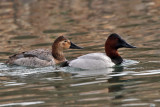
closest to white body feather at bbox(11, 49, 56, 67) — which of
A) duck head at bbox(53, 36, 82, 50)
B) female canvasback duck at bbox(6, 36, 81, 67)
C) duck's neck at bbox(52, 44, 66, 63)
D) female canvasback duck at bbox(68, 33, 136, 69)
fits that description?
female canvasback duck at bbox(6, 36, 81, 67)

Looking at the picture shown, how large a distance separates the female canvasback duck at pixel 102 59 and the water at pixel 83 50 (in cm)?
31

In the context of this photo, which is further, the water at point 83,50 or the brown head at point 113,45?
the brown head at point 113,45

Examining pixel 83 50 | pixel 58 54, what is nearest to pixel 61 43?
pixel 58 54

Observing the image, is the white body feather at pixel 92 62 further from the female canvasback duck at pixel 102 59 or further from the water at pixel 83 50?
the water at pixel 83 50

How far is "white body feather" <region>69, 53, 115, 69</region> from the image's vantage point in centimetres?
1135

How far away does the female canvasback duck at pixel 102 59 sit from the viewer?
1138 cm

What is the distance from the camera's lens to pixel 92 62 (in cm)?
1136

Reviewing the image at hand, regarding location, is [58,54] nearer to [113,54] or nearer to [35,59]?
[35,59]

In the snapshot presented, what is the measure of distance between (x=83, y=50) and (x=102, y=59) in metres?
2.81

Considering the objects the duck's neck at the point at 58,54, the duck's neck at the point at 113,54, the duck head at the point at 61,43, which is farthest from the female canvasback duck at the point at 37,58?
the duck's neck at the point at 113,54

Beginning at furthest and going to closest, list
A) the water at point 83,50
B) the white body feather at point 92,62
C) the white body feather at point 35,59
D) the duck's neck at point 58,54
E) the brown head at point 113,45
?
the duck's neck at point 58,54
the white body feather at point 35,59
the brown head at point 113,45
the white body feather at point 92,62
the water at point 83,50

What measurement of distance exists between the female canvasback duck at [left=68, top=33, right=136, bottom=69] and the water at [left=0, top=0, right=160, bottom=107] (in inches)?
12.0

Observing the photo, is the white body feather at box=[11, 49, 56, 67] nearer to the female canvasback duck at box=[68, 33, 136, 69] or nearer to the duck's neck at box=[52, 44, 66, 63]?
the duck's neck at box=[52, 44, 66, 63]

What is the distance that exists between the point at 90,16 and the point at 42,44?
24.2 feet
